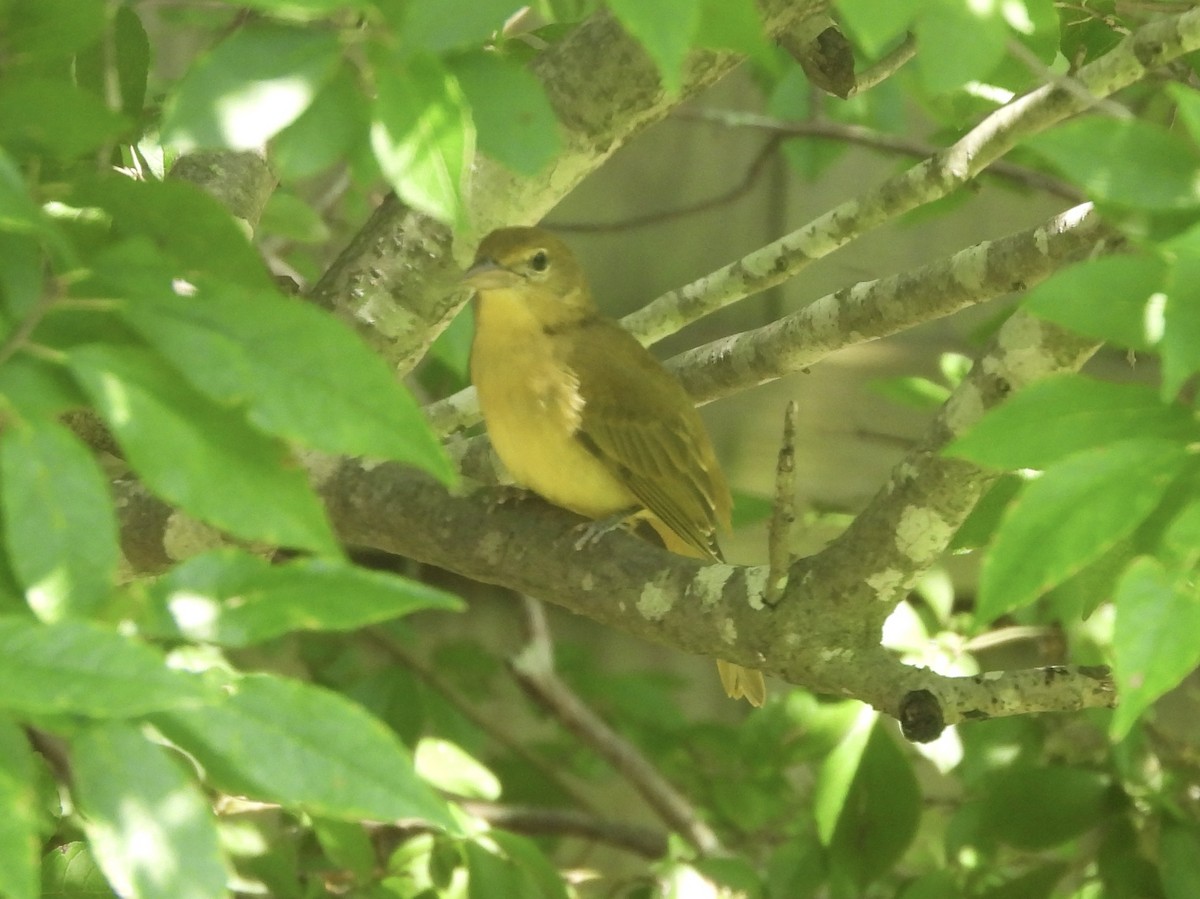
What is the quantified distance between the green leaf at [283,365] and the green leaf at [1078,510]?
371mm

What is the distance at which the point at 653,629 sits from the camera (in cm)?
192

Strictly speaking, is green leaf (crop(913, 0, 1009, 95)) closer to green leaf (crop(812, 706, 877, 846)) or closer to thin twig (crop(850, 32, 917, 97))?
thin twig (crop(850, 32, 917, 97))

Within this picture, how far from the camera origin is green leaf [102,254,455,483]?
2.71 ft

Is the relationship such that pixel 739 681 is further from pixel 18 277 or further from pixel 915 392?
pixel 18 277

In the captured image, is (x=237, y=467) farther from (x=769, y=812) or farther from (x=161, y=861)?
(x=769, y=812)

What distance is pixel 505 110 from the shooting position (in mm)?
1027

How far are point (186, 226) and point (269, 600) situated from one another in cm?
32

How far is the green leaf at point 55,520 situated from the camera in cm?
80

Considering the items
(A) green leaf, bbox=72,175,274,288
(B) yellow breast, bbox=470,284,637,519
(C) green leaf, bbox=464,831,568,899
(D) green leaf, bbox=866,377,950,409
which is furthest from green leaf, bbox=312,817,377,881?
(A) green leaf, bbox=72,175,274,288

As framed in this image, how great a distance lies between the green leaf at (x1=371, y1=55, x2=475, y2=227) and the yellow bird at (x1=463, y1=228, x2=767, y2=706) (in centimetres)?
178

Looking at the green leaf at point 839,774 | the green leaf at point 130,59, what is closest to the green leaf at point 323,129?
the green leaf at point 130,59

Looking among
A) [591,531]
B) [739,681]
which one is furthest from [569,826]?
[591,531]

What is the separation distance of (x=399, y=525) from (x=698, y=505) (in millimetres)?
926

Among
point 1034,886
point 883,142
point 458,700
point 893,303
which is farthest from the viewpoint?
point 458,700
